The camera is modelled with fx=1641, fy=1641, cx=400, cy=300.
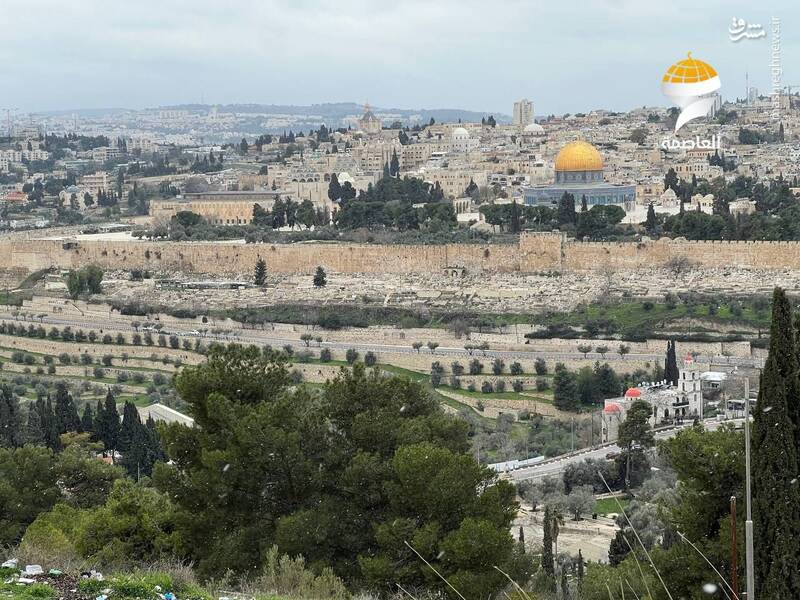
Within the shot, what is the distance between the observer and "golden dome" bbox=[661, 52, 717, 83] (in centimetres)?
5303

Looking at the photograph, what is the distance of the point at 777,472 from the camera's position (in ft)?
32.9

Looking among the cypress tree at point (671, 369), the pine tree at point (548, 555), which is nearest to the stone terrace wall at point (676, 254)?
the cypress tree at point (671, 369)

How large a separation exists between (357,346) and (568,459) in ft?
35.9

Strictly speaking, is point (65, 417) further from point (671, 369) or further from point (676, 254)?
point (676, 254)

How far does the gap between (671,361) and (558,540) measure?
8.86 meters

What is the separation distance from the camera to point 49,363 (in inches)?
1375

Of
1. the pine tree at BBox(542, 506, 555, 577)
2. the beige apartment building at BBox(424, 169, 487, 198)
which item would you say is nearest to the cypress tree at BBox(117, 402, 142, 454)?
the pine tree at BBox(542, 506, 555, 577)

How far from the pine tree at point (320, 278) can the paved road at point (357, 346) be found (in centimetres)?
469

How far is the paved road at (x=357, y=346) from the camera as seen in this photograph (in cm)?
3052

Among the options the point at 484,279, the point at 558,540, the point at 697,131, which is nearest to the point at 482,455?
the point at 558,540

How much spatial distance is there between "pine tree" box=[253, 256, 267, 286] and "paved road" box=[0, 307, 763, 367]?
4.76 m

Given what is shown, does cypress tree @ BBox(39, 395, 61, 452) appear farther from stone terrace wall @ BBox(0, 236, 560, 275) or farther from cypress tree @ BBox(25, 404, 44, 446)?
stone terrace wall @ BBox(0, 236, 560, 275)

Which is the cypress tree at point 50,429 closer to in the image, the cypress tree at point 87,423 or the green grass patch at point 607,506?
the cypress tree at point 87,423

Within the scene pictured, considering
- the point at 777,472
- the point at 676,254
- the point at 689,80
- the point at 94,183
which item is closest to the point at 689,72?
the point at 689,80
